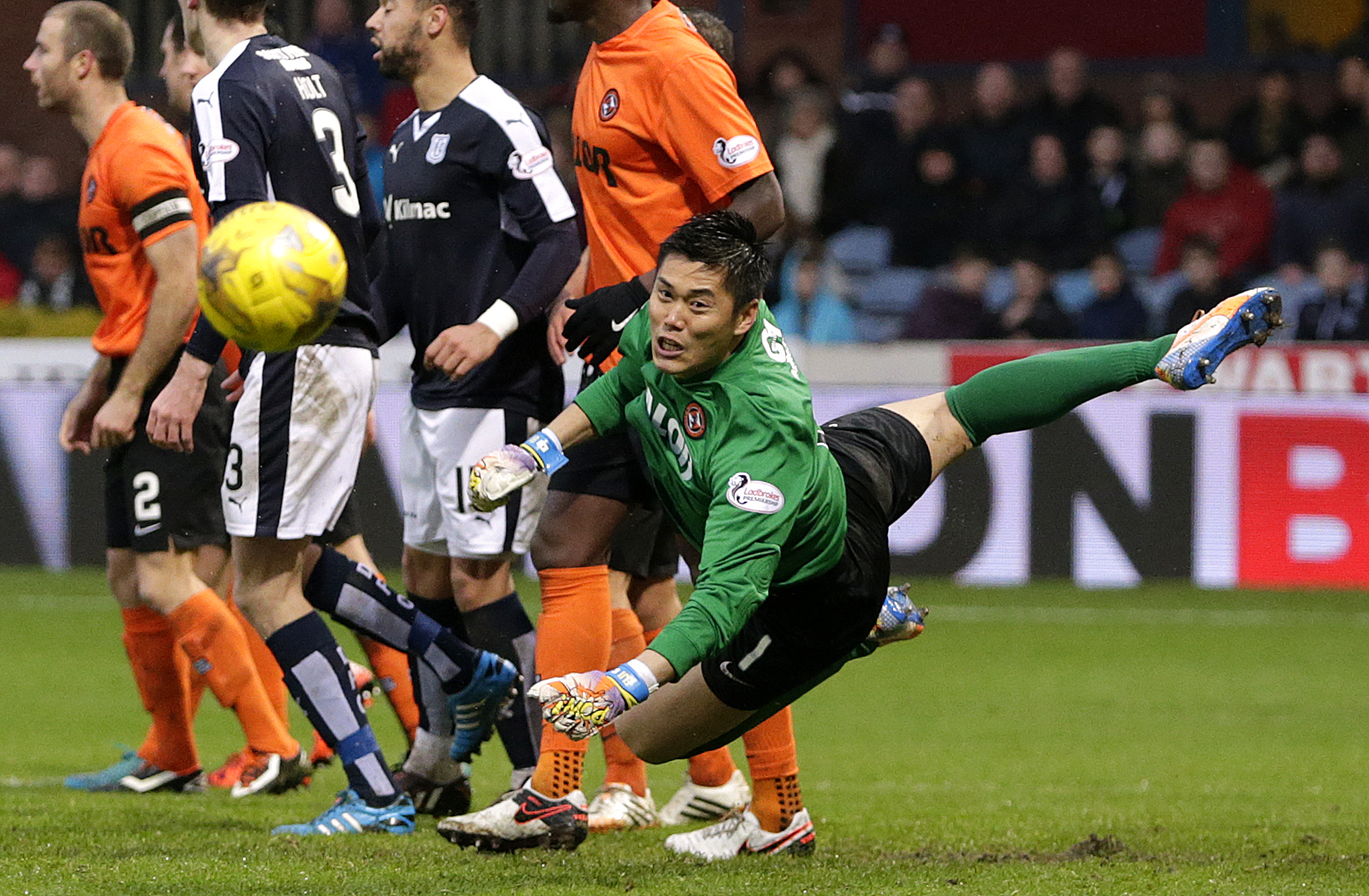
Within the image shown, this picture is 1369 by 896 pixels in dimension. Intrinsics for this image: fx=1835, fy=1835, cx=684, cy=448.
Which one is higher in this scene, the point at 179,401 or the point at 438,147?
the point at 438,147

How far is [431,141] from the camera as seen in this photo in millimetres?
5348

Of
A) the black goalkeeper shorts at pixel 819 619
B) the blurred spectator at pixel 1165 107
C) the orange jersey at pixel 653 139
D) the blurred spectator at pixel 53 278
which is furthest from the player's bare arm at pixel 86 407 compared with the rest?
the blurred spectator at pixel 1165 107

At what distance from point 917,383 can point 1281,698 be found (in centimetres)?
366

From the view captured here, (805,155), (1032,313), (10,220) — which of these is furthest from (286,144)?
(10,220)

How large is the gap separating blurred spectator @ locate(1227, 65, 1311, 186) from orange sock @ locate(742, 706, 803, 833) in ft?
35.0

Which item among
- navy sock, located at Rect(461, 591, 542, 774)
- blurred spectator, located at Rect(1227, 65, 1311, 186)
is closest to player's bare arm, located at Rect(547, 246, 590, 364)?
navy sock, located at Rect(461, 591, 542, 774)

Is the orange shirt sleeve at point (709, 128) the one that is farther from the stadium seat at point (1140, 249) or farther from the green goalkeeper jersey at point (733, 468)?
the stadium seat at point (1140, 249)

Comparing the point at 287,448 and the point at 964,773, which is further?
the point at 964,773

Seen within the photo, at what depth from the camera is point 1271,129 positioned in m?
14.4

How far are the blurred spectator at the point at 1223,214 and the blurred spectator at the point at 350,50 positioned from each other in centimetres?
679

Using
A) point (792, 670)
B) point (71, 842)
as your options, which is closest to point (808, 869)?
point (792, 670)

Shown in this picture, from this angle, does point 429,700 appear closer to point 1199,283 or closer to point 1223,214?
point 1199,283

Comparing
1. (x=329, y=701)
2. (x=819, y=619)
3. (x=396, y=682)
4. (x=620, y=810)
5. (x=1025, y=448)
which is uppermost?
(x=819, y=619)

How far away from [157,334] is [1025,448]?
692 centimetres
